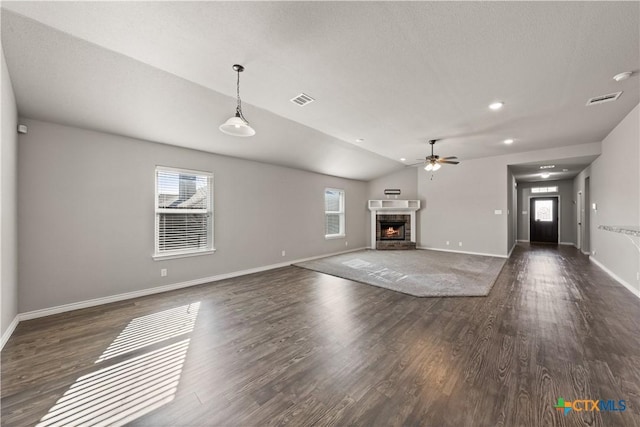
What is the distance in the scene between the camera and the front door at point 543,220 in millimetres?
9867

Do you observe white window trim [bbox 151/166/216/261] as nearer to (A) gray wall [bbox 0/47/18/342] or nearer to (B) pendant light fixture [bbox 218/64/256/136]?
(A) gray wall [bbox 0/47/18/342]

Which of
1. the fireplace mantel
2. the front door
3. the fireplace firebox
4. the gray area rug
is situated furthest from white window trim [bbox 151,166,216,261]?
the front door

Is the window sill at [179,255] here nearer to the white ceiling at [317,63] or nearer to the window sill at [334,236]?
the white ceiling at [317,63]

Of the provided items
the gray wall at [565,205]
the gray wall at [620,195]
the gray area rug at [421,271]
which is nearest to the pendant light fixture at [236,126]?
the gray area rug at [421,271]

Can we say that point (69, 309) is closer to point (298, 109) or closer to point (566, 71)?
point (298, 109)

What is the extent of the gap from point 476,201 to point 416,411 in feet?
23.6

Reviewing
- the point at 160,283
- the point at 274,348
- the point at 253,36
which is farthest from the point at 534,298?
the point at 160,283

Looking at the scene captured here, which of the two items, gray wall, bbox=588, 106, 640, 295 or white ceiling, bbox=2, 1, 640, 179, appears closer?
white ceiling, bbox=2, 1, 640, 179

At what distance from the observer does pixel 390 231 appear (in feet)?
28.3

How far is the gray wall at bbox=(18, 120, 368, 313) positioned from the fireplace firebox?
478 cm

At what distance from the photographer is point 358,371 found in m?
1.98

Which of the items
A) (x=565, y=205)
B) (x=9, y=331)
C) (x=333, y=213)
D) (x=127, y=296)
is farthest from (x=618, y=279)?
(x=9, y=331)

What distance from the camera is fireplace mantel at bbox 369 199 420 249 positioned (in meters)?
8.25

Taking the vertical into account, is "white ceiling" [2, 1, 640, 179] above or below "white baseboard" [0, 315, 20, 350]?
above
